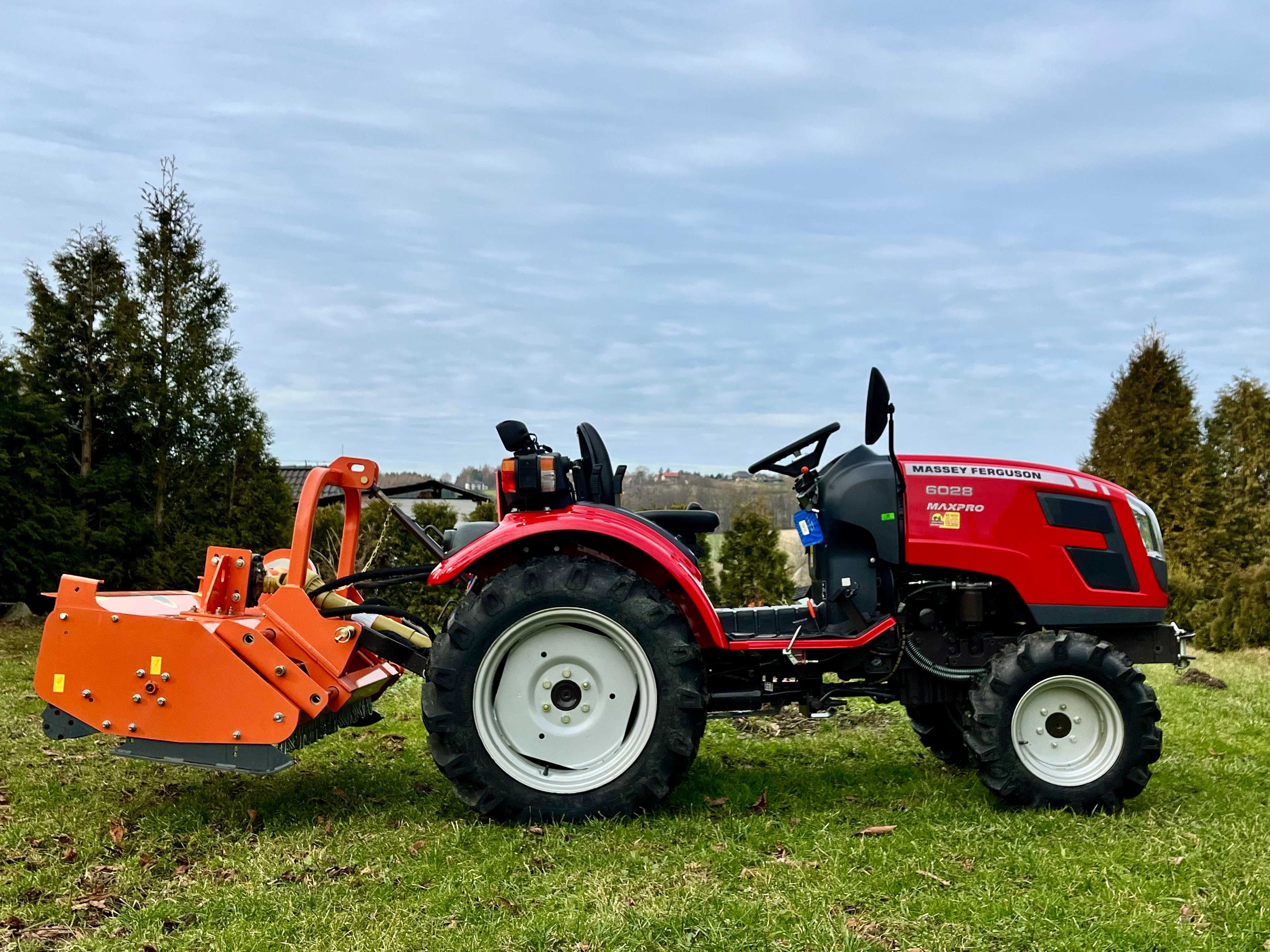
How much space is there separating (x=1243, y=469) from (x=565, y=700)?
16010mm

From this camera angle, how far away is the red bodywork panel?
4.45 meters

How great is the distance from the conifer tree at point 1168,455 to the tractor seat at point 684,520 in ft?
42.1

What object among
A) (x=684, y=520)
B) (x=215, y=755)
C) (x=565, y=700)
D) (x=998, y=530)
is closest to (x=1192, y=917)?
(x=998, y=530)

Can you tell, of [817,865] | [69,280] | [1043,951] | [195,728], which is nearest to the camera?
[1043,951]

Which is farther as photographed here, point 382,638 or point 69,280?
point 69,280

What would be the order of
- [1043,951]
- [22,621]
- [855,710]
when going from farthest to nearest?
[22,621], [855,710], [1043,951]

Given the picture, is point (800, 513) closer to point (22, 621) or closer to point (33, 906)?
point (33, 906)

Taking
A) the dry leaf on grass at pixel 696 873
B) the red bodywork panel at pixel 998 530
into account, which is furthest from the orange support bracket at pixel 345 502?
the red bodywork panel at pixel 998 530

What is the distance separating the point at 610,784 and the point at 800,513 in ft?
4.80

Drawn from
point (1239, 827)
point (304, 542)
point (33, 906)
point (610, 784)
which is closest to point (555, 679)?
point (610, 784)

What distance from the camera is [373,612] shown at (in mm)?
4523

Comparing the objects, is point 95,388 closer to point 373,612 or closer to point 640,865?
point 373,612

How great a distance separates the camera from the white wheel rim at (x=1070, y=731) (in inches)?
167

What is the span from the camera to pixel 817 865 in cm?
360
